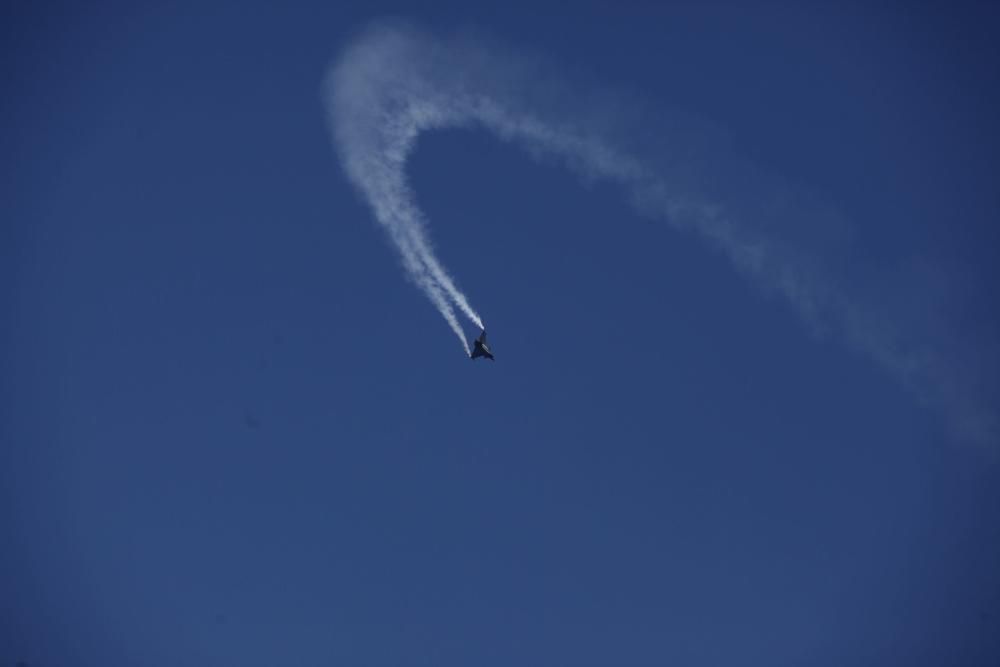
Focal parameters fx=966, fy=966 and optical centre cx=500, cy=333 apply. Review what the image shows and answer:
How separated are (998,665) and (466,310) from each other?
43049 mm

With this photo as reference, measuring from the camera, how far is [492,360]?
48219 millimetres

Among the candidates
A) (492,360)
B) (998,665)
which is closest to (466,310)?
(492,360)

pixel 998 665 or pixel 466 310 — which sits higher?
pixel 466 310

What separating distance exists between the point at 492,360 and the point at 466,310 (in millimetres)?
3227

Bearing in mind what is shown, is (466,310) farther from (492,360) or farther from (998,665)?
(998,665)

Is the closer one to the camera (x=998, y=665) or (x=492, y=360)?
(x=492, y=360)

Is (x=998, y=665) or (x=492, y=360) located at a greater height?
(x=492, y=360)

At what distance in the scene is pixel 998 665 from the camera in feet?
203

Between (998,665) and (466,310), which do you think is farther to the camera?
(998,665)

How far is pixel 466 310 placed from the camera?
4653 centimetres
